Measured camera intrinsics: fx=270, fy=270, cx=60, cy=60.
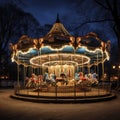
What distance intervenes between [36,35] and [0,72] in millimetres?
9897

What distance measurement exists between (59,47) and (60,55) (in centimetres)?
379

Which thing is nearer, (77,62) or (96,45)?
(96,45)

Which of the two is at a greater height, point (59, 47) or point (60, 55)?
Result: point (59, 47)

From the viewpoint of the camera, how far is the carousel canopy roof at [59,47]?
2022 cm

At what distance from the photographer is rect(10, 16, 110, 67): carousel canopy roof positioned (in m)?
20.2

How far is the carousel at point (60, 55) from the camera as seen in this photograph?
20.4 meters

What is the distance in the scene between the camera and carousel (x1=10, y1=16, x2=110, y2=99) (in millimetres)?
20359

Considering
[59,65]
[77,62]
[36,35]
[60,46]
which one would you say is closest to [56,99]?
[60,46]

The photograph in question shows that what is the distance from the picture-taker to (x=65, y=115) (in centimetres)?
1284

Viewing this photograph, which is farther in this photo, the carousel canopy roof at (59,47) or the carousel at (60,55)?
the carousel at (60,55)

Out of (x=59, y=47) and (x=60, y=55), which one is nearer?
(x=59, y=47)

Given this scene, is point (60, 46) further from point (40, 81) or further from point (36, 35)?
point (36, 35)

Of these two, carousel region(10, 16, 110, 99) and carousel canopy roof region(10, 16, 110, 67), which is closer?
carousel canopy roof region(10, 16, 110, 67)

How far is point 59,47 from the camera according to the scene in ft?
69.0
